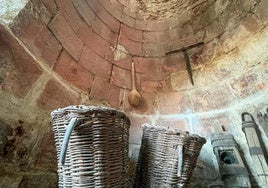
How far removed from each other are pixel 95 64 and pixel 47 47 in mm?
361

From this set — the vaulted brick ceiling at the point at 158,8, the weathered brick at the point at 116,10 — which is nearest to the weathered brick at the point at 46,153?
the weathered brick at the point at 116,10

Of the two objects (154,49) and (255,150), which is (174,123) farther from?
(154,49)

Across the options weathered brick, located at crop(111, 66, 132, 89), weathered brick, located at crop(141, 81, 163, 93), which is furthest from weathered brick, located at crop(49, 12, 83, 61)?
weathered brick, located at crop(141, 81, 163, 93)

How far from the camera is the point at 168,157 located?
88cm

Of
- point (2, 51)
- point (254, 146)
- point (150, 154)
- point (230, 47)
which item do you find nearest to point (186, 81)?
point (230, 47)

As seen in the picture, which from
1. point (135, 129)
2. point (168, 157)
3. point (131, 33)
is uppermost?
point (131, 33)

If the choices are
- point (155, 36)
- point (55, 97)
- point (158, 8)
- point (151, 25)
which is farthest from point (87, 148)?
point (158, 8)

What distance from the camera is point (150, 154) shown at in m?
0.93

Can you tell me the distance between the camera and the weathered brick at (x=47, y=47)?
119 cm

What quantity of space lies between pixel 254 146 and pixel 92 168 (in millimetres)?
919

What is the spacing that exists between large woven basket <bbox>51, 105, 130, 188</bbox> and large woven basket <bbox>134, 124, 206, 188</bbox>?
0.19m

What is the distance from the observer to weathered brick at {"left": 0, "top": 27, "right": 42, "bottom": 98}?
1.00 meters

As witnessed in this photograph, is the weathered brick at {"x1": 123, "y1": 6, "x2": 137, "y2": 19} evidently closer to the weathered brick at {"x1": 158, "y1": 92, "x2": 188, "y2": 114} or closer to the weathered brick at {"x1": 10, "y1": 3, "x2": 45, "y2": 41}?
the weathered brick at {"x1": 158, "y1": 92, "x2": 188, "y2": 114}

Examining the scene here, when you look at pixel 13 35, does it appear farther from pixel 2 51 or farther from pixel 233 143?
pixel 233 143
